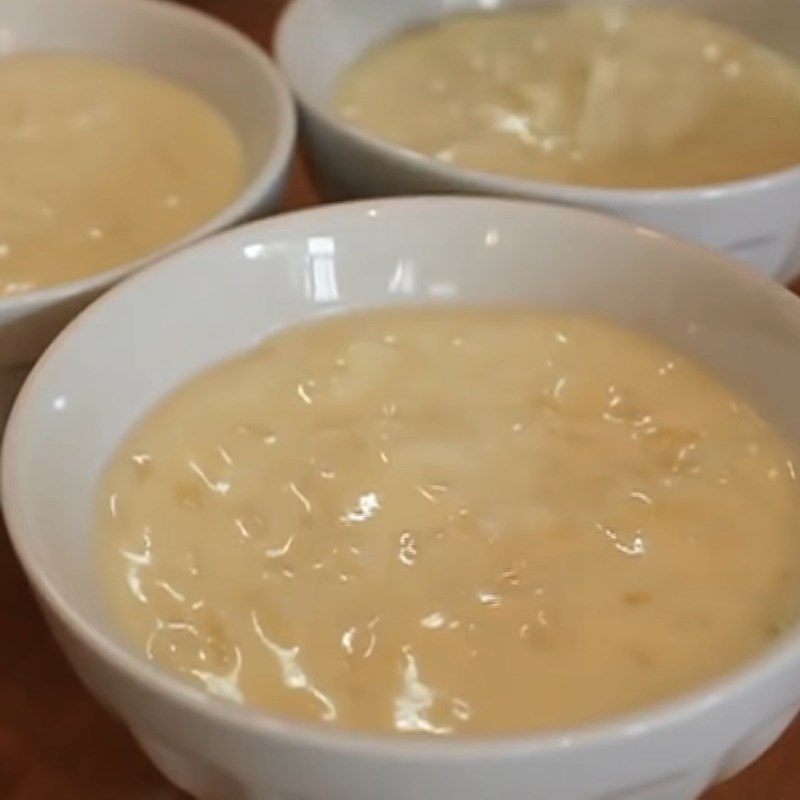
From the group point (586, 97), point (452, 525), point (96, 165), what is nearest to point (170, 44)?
point (96, 165)

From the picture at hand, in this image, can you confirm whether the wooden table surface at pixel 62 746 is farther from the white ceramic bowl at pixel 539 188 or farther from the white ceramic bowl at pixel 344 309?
the white ceramic bowl at pixel 539 188

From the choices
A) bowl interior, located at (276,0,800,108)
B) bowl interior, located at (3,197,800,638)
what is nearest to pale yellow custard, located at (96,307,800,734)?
bowl interior, located at (3,197,800,638)

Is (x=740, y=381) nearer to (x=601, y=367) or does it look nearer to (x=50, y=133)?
(x=601, y=367)

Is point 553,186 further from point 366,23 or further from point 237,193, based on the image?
point 366,23

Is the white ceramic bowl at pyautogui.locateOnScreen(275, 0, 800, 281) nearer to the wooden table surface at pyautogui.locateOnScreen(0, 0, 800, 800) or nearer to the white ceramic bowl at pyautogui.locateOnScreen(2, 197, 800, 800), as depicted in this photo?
the white ceramic bowl at pyautogui.locateOnScreen(2, 197, 800, 800)

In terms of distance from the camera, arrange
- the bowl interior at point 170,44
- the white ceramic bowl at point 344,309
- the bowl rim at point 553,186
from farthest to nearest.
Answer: the bowl interior at point 170,44 → the bowl rim at point 553,186 → the white ceramic bowl at point 344,309

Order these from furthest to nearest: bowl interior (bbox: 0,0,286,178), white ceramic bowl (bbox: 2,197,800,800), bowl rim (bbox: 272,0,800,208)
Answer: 1. bowl interior (bbox: 0,0,286,178)
2. bowl rim (bbox: 272,0,800,208)
3. white ceramic bowl (bbox: 2,197,800,800)

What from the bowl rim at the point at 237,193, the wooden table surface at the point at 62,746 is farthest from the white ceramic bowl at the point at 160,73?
the wooden table surface at the point at 62,746

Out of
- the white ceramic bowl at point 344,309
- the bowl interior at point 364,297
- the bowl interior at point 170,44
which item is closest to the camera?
the white ceramic bowl at point 344,309

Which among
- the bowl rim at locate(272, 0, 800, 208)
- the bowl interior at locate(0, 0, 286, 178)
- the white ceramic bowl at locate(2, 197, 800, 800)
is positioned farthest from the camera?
the bowl interior at locate(0, 0, 286, 178)
